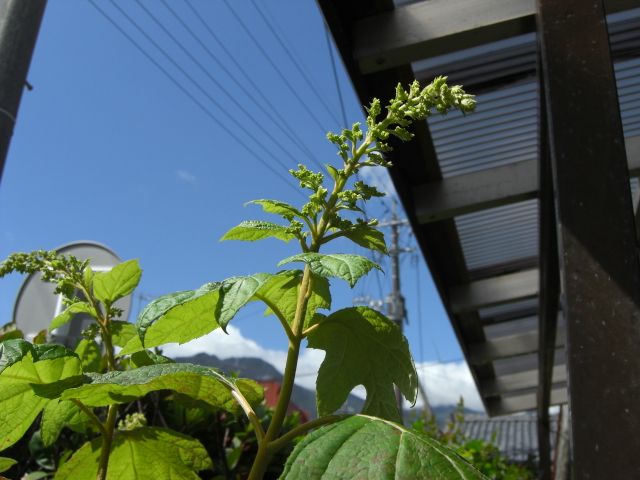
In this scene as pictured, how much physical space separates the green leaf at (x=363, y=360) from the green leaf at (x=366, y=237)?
3.6 inches

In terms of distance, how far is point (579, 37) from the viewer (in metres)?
2.31

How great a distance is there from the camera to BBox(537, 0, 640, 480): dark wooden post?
6.07 feet

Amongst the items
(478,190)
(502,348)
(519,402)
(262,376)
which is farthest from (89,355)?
(519,402)

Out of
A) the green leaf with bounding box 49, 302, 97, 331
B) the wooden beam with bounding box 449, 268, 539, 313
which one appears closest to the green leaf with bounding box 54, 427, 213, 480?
the green leaf with bounding box 49, 302, 97, 331

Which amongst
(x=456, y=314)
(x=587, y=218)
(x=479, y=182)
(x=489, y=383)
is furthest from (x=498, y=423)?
(x=587, y=218)

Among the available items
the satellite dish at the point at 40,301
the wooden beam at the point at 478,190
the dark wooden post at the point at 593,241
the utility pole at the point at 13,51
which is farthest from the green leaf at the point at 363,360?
the wooden beam at the point at 478,190

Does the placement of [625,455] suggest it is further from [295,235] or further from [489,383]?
[489,383]

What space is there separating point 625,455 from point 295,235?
145cm

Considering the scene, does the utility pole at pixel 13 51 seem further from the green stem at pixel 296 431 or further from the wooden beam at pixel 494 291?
the wooden beam at pixel 494 291

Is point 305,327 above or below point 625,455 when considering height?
above

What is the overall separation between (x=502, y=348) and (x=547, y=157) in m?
6.07

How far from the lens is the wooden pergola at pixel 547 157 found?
6.28 feet

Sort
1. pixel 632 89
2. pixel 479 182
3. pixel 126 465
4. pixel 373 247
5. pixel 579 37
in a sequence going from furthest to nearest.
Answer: pixel 479 182 < pixel 632 89 < pixel 579 37 < pixel 126 465 < pixel 373 247

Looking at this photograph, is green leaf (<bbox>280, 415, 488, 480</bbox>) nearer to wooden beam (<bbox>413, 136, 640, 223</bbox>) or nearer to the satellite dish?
the satellite dish
